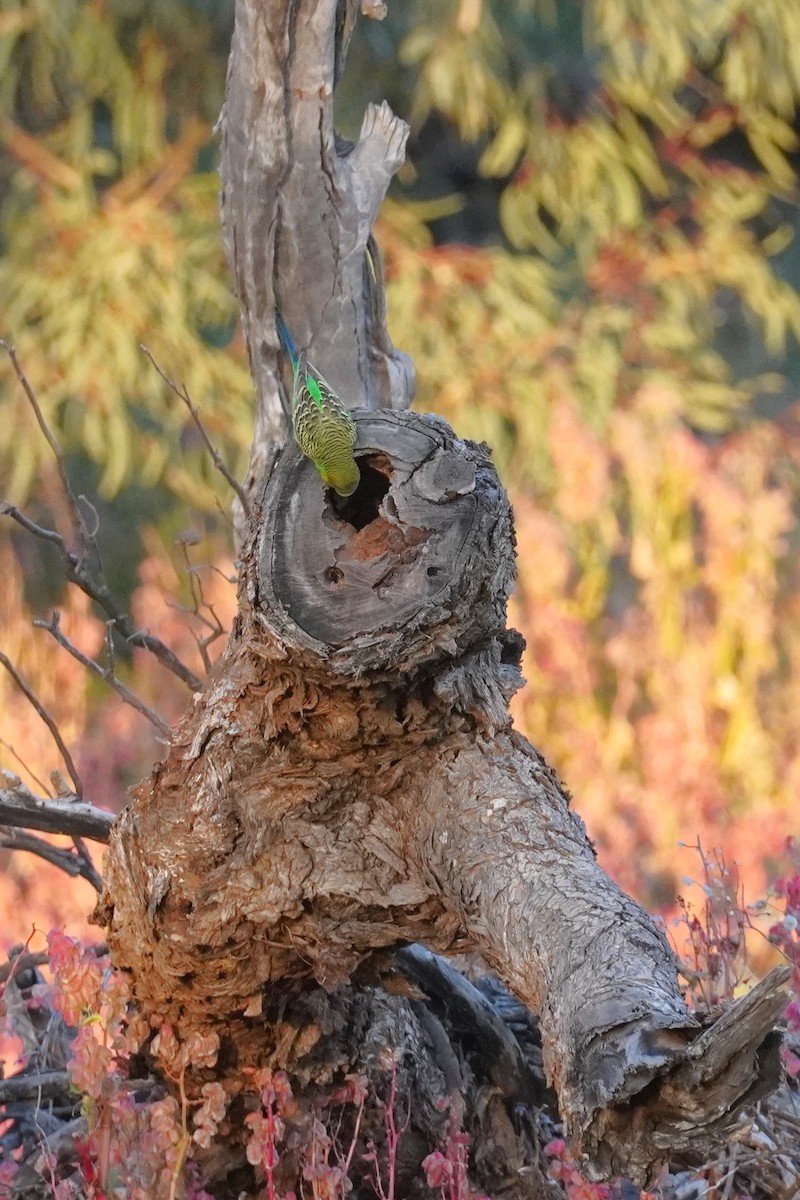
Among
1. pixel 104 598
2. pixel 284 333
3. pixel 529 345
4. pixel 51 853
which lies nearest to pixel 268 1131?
pixel 51 853

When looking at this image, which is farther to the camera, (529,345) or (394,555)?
(529,345)

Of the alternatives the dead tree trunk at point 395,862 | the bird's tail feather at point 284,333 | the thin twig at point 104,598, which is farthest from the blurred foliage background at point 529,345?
the dead tree trunk at point 395,862

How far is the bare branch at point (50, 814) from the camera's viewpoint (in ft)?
4.84

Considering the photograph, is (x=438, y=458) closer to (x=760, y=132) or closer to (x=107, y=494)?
(x=107, y=494)

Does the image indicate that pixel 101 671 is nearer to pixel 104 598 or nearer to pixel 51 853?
pixel 104 598

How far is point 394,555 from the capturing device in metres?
1.19

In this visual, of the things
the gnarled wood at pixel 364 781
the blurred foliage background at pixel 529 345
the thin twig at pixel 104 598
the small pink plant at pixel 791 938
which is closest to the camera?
the gnarled wood at pixel 364 781

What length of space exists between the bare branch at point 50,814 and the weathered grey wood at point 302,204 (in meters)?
0.53

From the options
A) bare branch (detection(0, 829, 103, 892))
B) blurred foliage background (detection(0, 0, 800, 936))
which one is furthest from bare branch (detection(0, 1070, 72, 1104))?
blurred foliage background (detection(0, 0, 800, 936))

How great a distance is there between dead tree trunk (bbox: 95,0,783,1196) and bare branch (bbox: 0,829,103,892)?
0.28 metres

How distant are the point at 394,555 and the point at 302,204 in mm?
847

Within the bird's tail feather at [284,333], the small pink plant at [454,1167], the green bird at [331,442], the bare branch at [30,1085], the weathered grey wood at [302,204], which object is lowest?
the small pink plant at [454,1167]

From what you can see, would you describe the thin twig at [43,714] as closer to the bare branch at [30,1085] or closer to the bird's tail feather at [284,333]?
the bare branch at [30,1085]

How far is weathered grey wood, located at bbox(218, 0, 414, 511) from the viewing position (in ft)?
5.82
